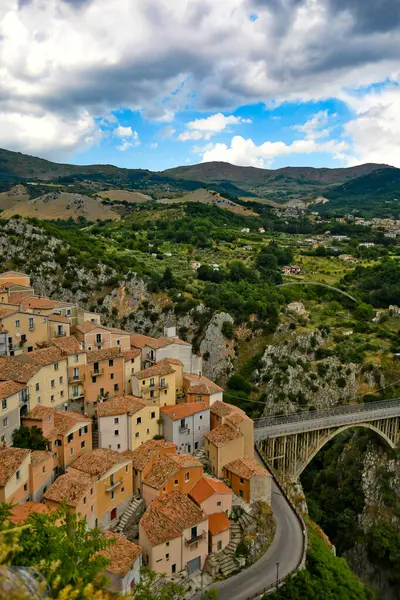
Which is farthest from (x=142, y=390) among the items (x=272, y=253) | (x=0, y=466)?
(x=272, y=253)

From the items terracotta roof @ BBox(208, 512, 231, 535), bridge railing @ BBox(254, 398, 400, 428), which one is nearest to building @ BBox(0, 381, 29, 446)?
terracotta roof @ BBox(208, 512, 231, 535)

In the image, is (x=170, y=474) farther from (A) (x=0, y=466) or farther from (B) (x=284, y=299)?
(B) (x=284, y=299)

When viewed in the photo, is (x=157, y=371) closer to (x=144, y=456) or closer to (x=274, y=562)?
(x=144, y=456)

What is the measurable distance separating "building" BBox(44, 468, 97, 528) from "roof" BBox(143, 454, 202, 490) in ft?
15.4

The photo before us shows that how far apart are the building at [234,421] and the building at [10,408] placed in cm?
1704

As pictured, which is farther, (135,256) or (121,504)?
(135,256)

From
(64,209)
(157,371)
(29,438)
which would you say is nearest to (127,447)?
(157,371)

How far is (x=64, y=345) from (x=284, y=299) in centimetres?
4935

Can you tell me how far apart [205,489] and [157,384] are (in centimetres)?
1142

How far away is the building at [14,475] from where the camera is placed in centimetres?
2933

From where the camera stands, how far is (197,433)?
4388cm

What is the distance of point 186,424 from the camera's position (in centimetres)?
4300

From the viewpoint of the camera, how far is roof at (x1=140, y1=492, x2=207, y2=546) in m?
31.2

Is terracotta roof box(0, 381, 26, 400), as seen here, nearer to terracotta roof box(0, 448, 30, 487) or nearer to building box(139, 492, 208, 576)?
terracotta roof box(0, 448, 30, 487)
